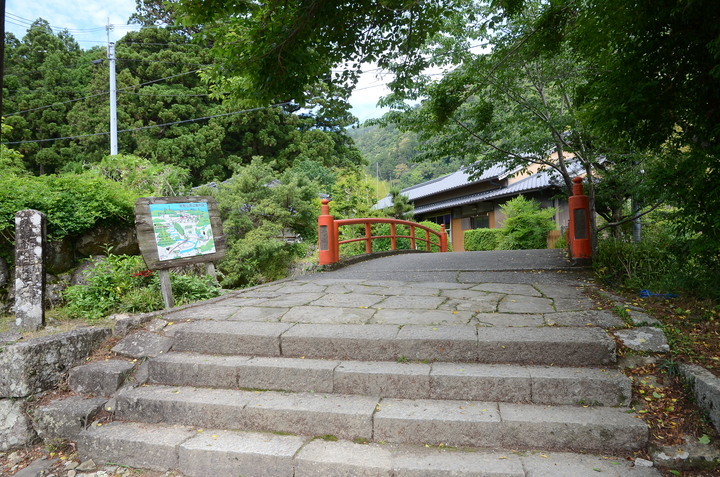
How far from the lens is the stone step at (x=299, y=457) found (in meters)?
2.18

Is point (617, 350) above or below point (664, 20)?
below

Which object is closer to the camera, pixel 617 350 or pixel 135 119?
pixel 617 350

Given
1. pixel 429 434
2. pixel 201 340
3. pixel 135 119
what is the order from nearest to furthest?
pixel 429 434 → pixel 201 340 → pixel 135 119

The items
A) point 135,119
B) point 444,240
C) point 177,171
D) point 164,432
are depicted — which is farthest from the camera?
point 135,119

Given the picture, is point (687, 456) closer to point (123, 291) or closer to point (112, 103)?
Answer: point (123, 291)

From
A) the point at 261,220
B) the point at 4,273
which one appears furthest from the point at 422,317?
the point at 261,220

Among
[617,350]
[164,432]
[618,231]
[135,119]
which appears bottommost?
[164,432]

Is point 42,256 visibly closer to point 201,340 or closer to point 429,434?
point 201,340

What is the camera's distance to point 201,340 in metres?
3.47

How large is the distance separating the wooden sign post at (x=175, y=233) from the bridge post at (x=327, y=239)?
7.98ft

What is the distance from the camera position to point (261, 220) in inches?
358

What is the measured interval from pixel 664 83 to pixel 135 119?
2024 centimetres

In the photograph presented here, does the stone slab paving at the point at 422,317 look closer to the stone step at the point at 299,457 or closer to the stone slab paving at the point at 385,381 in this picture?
the stone slab paving at the point at 385,381

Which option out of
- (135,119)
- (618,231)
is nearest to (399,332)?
(618,231)
